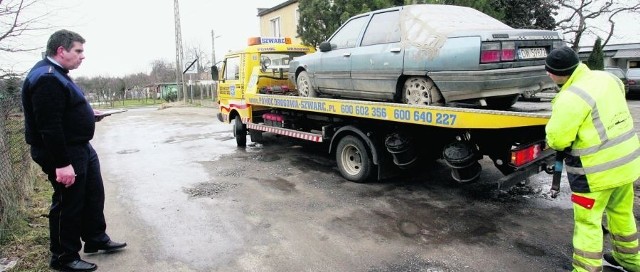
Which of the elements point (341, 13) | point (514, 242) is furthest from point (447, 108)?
point (341, 13)

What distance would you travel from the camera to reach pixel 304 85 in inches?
270

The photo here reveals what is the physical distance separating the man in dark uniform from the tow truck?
3.10 meters

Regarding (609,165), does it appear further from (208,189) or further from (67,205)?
(208,189)

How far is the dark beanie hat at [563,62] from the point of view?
9.56 feet

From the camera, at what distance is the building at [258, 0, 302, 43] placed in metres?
21.0

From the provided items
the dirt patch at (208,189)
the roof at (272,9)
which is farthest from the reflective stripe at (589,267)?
the roof at (272,9)

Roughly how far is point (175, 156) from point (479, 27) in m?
6.22

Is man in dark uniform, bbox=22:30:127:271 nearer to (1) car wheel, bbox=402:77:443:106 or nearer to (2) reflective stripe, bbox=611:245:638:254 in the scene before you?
(1) car wheel, bbox=402:77:443:106

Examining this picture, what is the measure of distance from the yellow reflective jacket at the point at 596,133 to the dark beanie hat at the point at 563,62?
4.6 inches

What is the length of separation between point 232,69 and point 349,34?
3.89 metres

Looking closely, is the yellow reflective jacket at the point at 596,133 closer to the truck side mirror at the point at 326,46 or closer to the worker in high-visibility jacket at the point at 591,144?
the worker in high-visibility jacket at the point at 591,144

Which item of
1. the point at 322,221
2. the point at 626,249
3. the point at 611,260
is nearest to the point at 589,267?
the point at 626,249

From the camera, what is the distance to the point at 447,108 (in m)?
4.26

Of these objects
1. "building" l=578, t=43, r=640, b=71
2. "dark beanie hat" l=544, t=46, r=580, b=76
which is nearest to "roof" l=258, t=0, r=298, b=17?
"building" l=578, t=43, r=640, b=71
